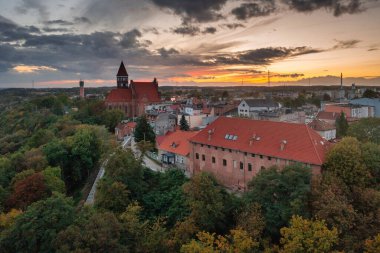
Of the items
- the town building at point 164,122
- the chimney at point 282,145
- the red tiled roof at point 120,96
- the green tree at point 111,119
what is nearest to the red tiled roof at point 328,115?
the town building at point 164,122

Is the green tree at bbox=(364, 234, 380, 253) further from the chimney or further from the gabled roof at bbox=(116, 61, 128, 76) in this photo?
the gabled roof at bbox=(116, 61, 128, 76)

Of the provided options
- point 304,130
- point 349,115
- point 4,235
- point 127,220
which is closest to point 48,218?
point 4,235

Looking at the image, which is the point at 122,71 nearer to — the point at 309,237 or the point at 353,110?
the point at 353,110

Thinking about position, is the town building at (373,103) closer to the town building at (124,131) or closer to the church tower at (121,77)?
the town building at (124,131)

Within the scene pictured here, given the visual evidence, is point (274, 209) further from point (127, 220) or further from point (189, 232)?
point (127, 220)

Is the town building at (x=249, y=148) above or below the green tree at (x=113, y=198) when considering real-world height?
above

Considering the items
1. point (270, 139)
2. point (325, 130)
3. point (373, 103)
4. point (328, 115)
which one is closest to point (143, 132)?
point (270, 139)
